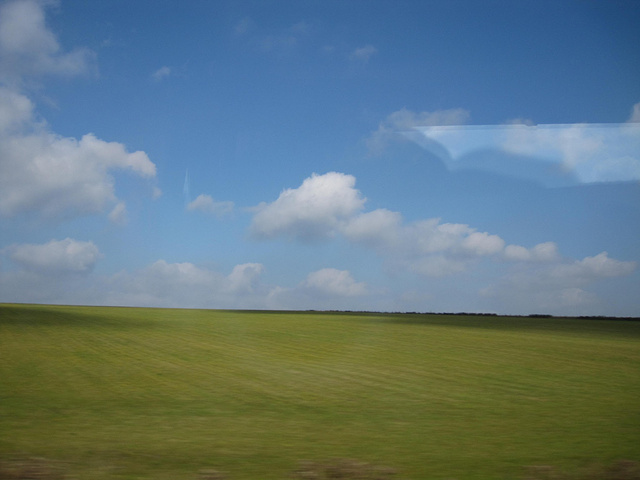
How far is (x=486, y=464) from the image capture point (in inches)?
307

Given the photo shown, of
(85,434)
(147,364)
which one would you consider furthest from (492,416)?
(147,364)

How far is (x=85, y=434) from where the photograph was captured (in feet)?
29.8

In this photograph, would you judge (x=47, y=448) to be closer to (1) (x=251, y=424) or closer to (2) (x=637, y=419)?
(1) (x=251, y=424)

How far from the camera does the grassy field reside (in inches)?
312

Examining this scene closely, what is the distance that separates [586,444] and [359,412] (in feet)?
14.7

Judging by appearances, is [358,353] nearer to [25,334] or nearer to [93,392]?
[93,392]

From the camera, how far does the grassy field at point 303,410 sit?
26.0 feet

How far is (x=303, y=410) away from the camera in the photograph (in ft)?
37.9

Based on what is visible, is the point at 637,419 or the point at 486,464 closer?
the point at 486,464

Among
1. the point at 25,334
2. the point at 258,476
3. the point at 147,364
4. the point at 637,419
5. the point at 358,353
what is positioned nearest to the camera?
the point at 258,476

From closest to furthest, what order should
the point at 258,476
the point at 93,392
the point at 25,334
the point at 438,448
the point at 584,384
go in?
the point at 258,476
the point at 438,448
the point at 93,392
the point at 584,384
the point at 25,334

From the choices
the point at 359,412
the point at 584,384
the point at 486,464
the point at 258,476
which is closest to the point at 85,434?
the point at 258,476

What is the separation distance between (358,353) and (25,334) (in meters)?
18.7

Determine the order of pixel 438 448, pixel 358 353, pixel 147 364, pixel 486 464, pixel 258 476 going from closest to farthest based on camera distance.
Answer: pixel 258 476 < pixel 486 464 < pixel 438 448 < pixel 147 364 < pixel 358 353
